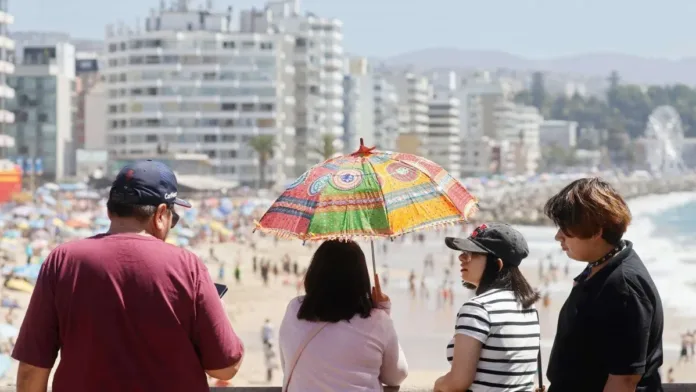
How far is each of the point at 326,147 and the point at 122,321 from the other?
10015cm

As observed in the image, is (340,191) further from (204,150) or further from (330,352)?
(204,150)

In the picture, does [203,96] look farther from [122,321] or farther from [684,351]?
[122,321]

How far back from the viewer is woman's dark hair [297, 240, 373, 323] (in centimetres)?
401

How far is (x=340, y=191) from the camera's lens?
4.39 meters

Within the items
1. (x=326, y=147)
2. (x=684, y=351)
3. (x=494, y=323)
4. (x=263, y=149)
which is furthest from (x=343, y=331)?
(x=326, y=147)

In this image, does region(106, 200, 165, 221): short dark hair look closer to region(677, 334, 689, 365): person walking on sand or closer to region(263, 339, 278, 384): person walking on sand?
region(263, 339, 278, 384): person walking on sand

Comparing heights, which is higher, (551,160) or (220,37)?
(220,37)

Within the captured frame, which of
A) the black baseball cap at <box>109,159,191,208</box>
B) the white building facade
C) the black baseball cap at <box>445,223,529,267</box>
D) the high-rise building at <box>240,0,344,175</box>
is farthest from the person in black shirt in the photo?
the white building facade

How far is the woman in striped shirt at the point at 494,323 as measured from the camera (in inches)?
152

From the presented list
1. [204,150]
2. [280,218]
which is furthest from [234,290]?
[204,150]

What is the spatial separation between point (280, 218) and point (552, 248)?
216 feet

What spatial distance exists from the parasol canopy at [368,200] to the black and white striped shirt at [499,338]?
44 centimetres

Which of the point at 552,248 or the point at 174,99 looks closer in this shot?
the point at 552,248

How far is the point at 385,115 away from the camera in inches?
5182
